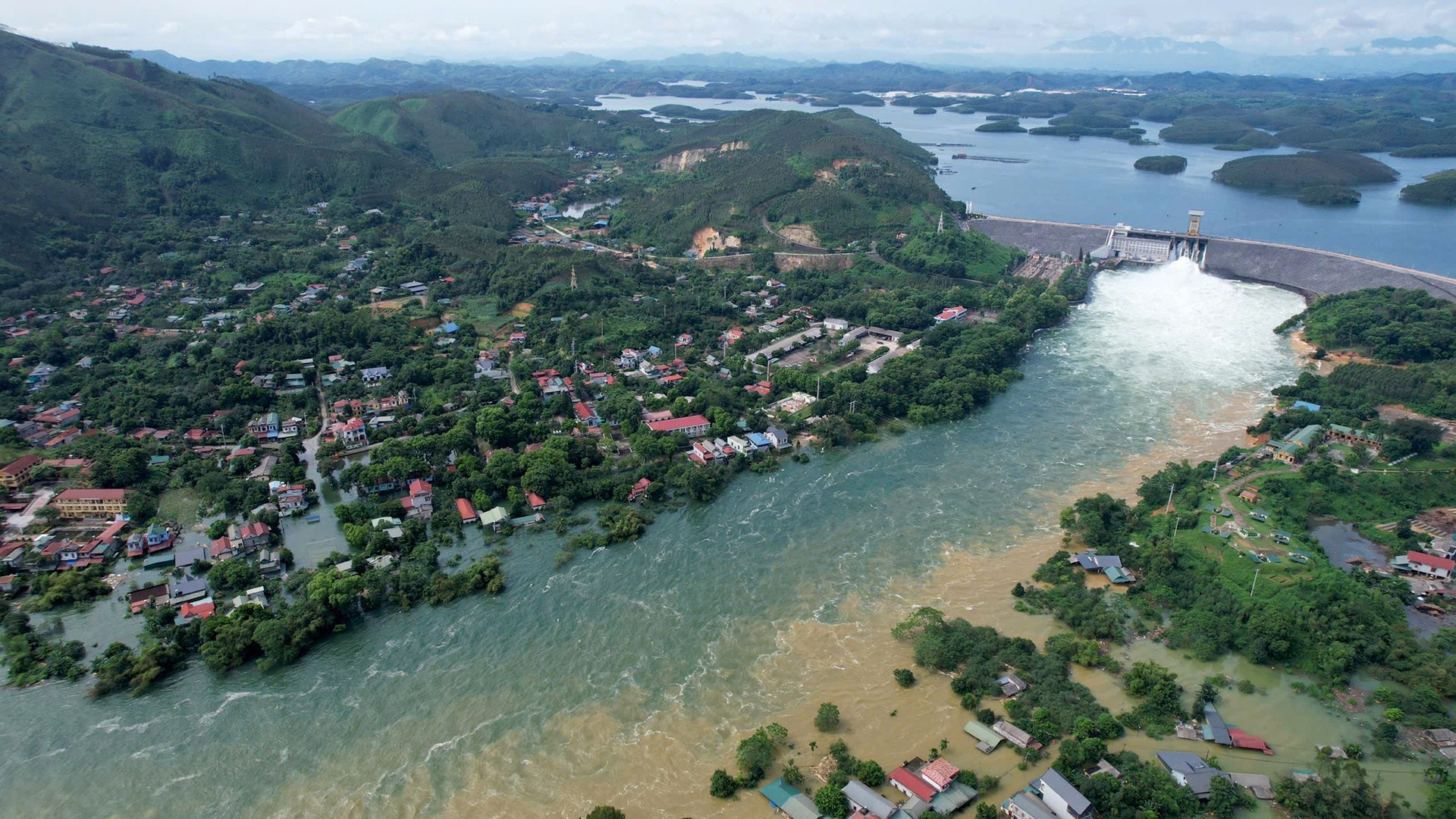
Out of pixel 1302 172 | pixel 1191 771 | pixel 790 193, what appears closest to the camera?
pixel 1191 771

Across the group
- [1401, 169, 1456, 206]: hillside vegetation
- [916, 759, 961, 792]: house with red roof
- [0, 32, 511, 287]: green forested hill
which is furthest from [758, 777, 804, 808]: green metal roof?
[1401, 169, 1456, 206]: hillside vegetation

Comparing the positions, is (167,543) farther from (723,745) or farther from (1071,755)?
(1071,755)

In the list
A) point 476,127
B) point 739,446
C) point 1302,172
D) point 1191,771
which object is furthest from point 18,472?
point 1302,172

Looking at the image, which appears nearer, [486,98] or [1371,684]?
[1371,684]

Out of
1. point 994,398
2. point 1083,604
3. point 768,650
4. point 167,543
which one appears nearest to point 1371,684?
point 1083,604

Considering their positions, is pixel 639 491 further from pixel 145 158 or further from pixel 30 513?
pixel 145 158

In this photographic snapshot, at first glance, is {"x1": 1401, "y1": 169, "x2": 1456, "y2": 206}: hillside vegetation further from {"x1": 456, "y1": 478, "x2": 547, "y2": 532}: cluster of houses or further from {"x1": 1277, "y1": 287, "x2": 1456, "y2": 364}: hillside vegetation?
{"x1": 456, "y1": 478, "x2": 547, "y2": 532}: cluster of houses
